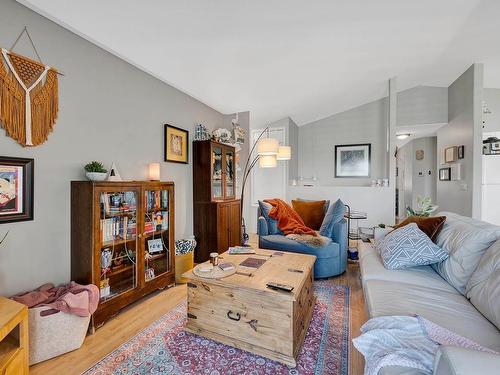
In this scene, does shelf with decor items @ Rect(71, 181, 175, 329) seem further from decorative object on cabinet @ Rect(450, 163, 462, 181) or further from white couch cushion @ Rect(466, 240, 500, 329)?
decorative object on cabinet @ Rect(450, 163, 462, 181)

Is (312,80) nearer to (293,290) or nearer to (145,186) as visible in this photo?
(145,186)

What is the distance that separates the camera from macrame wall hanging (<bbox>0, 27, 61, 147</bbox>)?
164 cm

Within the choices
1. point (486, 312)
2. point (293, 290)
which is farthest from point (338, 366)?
point (486, 312)

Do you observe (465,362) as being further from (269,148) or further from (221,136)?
(221,136)

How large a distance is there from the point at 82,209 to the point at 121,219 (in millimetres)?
319

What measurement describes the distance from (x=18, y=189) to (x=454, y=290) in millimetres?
3008

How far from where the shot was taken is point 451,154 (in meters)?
4.43

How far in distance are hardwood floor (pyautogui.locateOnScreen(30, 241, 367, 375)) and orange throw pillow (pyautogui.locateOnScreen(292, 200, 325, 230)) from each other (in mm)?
824

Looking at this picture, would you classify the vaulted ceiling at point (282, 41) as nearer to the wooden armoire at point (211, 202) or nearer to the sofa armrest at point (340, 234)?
the wooden armoire at point (211, 202)

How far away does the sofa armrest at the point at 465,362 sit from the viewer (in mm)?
699

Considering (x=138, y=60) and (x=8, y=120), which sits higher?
(x=138, y=60)

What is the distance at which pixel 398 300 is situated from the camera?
4.71ft

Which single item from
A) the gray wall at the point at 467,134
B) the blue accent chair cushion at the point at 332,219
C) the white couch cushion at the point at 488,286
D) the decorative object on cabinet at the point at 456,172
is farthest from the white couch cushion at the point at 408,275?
the decorative object on cabinet at the point at 456,172

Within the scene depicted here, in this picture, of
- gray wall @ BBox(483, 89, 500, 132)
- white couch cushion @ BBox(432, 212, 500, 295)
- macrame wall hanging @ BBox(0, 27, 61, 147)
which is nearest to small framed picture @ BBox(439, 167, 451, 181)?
gray wall @ BBox(483, 89, 500, 132)
